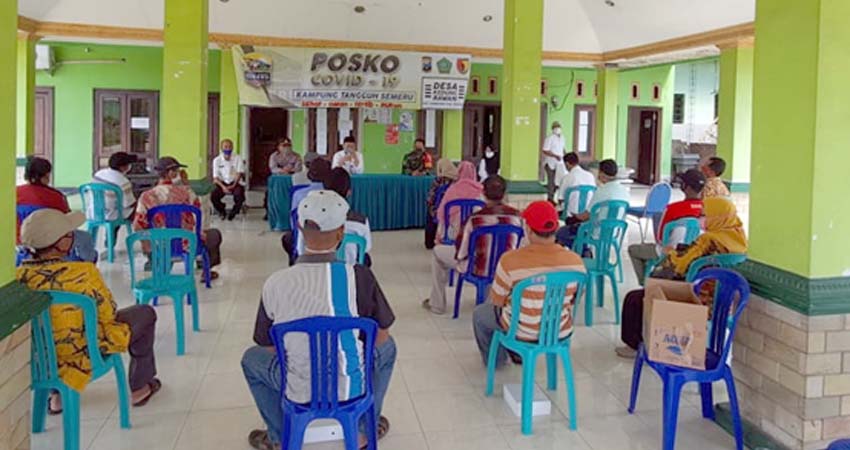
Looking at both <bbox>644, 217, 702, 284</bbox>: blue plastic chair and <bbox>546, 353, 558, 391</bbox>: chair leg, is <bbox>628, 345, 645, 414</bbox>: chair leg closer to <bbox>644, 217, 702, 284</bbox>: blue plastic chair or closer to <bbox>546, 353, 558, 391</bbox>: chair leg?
<bbox>546, 353, 558, 391</bbox>: chair leg

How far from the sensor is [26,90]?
34.9ft

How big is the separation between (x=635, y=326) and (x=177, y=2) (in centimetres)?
576

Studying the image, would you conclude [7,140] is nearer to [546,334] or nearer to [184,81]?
[546,334]

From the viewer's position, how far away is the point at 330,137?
524 inches

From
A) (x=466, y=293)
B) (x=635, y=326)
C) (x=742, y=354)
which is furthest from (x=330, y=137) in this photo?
(x=742, y=354)

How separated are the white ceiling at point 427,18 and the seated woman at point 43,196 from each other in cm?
574

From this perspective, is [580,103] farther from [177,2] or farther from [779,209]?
[779,209]

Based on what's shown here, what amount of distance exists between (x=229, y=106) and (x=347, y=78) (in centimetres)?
214

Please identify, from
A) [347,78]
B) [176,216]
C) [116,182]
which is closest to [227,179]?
[116,182]

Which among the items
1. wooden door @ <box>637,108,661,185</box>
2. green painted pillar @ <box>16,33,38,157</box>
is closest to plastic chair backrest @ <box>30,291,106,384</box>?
green painted pillar @ <box>16,33,38,157</box>

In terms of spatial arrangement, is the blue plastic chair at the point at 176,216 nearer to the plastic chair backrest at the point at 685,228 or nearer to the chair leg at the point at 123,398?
the chair leg at the point at 123,398

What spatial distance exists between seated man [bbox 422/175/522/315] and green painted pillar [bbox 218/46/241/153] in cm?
799

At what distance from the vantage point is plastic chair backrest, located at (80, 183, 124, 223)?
6.59 m

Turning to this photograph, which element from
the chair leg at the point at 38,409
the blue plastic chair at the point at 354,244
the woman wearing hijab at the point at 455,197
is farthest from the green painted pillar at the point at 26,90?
the chair leg at the point at 38,409
